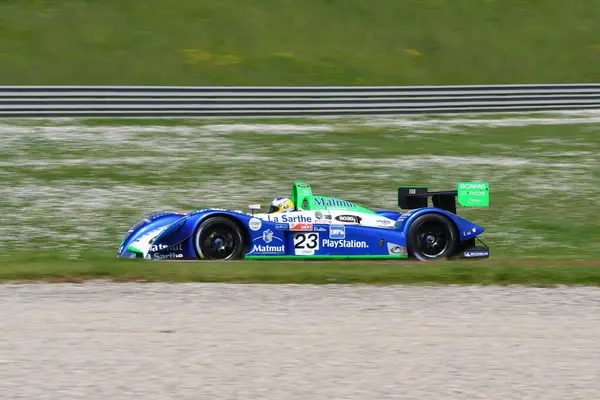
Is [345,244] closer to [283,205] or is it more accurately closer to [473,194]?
[283,205]

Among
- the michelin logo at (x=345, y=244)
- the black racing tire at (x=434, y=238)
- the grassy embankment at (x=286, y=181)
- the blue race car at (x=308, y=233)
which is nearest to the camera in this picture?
the grassy embankment at (x=286, y=181)

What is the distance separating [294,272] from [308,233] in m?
1.50

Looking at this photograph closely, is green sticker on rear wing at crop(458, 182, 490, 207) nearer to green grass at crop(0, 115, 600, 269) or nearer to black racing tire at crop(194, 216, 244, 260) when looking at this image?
green grass at crop(0, 115, 600, 269)

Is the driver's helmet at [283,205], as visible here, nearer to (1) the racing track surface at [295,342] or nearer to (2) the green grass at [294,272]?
(2) the green grass at [294,272]

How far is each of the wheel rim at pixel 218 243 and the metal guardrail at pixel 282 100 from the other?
954cm

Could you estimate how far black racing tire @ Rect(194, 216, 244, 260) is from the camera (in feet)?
32.3

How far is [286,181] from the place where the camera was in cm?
1442

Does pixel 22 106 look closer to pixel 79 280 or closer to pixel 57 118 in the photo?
pixel 57 118

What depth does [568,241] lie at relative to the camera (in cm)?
1127

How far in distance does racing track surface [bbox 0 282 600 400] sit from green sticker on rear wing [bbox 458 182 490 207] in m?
2.40

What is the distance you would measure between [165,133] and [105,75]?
3.61 meters

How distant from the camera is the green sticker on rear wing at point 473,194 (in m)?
10.5

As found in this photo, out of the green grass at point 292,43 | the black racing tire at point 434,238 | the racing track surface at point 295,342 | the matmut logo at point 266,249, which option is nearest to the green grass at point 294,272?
the racing track surface at point 295,342

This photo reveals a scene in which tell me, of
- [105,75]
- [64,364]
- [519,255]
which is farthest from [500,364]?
[105,75]
